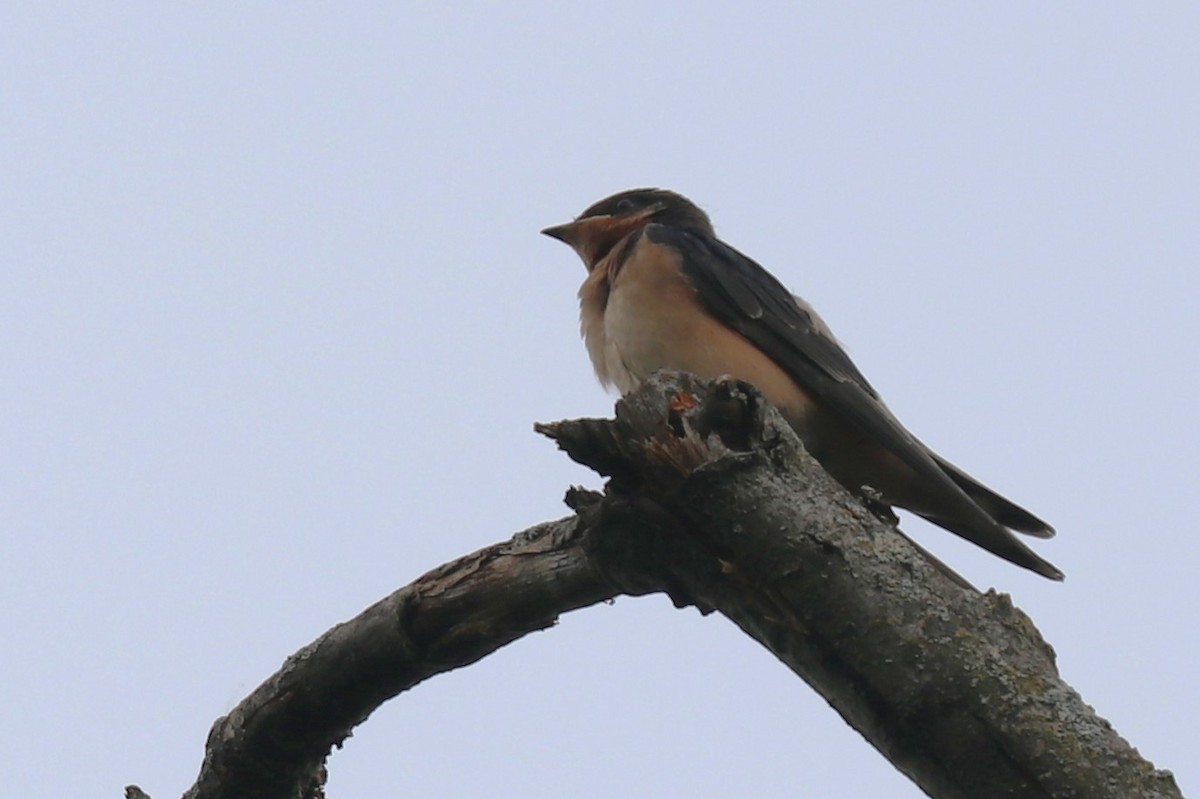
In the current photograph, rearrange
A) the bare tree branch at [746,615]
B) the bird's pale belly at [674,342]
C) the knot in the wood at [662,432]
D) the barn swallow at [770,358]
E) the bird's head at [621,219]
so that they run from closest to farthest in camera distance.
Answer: the bare tree branch at [746,615] → the knot in the wood at [662,432] → the barn swallow at [770,358] → the bird's pale belly at [674,342] → the bird's head at [621,219]

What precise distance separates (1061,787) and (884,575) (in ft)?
2.33

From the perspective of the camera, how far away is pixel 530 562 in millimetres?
4551

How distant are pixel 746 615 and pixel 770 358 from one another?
2.87m

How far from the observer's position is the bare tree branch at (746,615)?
3336mm

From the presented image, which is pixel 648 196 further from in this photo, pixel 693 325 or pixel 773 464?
pixel 773 464

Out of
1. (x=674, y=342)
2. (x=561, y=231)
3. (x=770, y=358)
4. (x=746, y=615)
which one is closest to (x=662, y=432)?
(x=746, y=615)

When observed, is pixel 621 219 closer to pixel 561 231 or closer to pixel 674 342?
pixel 561 231

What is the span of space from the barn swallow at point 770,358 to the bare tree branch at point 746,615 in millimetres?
2012

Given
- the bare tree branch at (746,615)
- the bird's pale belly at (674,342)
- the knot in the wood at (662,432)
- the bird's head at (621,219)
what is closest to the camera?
the bare tree branch at (746,615)

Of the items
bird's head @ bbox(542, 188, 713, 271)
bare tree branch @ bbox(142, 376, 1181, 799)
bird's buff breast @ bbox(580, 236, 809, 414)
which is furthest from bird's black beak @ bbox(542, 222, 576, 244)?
bare tree branch @ bbox(142, 376, 1181, 799)

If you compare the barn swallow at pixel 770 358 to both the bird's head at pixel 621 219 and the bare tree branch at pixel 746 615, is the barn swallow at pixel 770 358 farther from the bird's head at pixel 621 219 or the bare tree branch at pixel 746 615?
the bare tree branch at pixel 746 615

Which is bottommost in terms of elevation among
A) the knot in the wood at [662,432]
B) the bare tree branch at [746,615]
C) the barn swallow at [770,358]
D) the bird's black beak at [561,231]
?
the bare tree branch at [746,615]

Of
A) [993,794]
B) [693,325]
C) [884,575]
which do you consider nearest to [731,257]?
[693,325]

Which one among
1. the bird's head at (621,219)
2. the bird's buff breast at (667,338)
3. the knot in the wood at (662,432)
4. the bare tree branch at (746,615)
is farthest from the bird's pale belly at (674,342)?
the knot in the wood at (662,432)
